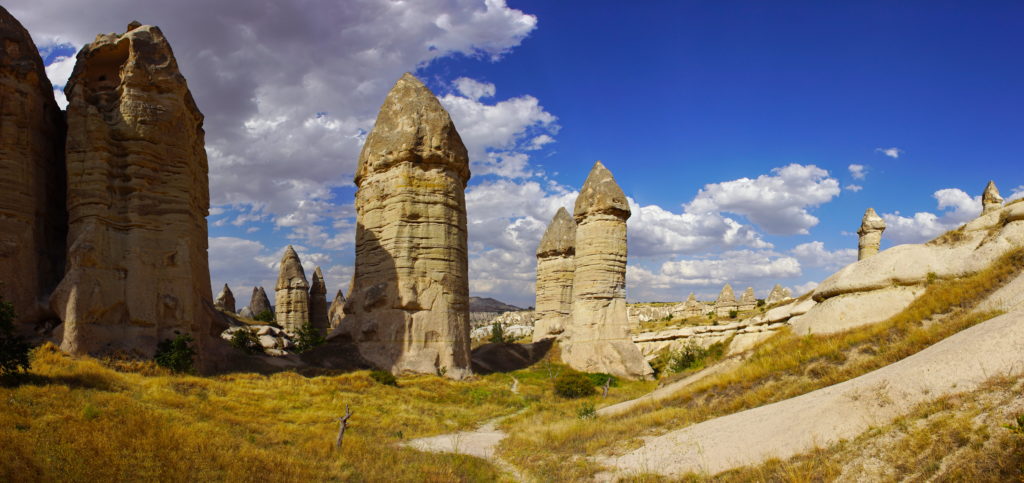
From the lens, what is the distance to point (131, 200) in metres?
16.8

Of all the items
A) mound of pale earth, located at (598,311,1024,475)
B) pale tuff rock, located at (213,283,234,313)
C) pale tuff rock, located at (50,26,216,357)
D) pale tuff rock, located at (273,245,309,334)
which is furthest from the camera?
pale tuff rock, located at (213,283,234,313)

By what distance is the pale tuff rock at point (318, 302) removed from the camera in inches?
1603

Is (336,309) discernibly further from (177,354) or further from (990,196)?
(990,196)

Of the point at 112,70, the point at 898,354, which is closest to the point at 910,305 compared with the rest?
the point at 898,354

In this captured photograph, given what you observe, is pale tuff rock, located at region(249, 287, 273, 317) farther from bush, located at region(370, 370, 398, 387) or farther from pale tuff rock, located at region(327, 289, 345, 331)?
bush, located at region(370, 370, 398, 387)

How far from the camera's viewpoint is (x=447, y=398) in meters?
18.2

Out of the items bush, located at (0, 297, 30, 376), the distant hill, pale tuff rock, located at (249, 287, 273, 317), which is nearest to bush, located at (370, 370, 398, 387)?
bush, located at (0, 297, 30, 376)

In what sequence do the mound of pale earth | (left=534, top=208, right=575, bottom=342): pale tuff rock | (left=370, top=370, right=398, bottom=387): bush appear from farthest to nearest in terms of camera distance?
(left=534, top=208, right=575, bottom=342): pale tuff rock, (left=370, top=370, right=398, bottom=387): bush, the mound of pale earth

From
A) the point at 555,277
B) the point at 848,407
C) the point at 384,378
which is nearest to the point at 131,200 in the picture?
the point at 384,378

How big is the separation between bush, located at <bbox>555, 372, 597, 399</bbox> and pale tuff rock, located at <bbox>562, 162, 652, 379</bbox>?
17.5ft

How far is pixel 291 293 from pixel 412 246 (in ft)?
66.5

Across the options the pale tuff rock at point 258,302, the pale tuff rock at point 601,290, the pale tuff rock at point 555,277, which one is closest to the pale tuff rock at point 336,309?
the pale tuff rock at point 258,302

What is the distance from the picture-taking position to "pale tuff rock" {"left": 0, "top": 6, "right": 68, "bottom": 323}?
15.5m

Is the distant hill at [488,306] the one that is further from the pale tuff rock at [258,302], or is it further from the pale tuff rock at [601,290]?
the pale tuff rock at [601,290]
